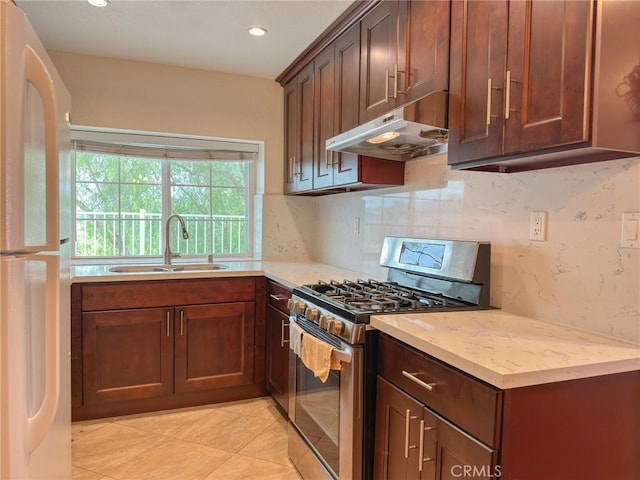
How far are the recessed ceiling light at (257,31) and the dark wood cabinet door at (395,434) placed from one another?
2120mm

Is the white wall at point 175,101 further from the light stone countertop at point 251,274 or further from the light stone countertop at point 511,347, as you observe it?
the light stone countertop at point 511,347

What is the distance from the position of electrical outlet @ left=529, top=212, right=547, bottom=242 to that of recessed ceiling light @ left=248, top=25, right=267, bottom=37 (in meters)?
1.90

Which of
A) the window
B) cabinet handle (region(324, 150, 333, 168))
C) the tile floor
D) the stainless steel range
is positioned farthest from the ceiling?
the tile floor

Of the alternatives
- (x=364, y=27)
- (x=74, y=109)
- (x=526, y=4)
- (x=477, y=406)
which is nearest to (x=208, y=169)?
(x=74, y=109)

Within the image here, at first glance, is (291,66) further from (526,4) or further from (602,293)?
(602,293)

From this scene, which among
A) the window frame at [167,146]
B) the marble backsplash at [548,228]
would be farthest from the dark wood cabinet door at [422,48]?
the window frame at [167,146]

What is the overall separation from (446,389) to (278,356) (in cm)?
164

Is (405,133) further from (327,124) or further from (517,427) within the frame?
(517,427)

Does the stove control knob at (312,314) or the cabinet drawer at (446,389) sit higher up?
the stove control knob at (312,314)

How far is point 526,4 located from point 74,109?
2.92 meters

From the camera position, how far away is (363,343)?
1593 millimetres

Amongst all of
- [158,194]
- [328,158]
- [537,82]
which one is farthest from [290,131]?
[537,82]

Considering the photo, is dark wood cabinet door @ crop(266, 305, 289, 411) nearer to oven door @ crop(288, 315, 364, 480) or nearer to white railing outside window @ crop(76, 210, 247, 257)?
oven door @ crop(288, 315, 364, 480)

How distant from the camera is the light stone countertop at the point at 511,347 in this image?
1077 millimetres
